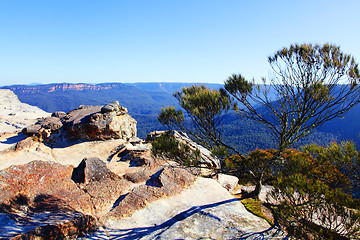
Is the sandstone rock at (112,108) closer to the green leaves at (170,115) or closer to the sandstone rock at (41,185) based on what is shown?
the sandstone rock at (41,185)

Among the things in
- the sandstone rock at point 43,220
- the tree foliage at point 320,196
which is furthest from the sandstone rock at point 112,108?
the tree foliage at point 320,196

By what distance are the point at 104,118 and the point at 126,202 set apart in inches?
509

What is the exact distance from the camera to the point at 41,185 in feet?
29.0

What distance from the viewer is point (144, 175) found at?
12.1 m

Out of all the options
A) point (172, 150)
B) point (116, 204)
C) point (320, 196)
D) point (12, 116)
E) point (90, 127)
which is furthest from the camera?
point (12, 116)

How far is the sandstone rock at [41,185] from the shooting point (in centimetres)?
801

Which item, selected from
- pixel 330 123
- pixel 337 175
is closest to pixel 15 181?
pixel 337 175

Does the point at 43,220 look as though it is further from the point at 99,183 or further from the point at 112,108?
the point at 112,108

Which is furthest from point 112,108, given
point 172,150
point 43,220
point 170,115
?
point 43,220

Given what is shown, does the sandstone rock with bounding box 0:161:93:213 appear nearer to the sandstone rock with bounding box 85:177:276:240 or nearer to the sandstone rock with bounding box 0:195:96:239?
the sandstone rock with bounding box 0:195:96:239

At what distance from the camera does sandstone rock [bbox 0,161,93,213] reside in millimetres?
8012

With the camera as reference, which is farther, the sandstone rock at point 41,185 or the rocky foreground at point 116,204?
the sandstone rock at point 41,185

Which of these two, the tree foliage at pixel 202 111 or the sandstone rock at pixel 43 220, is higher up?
the tree foliage at pixel 202 111

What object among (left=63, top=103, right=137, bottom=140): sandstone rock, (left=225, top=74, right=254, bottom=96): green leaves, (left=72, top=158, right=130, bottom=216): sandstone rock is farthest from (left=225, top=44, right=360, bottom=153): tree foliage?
(left=63, top=103, right=137, bottom=140): sandstone rock
